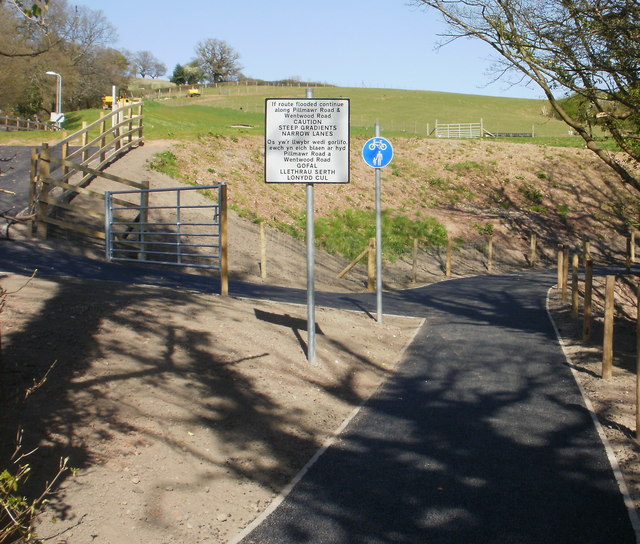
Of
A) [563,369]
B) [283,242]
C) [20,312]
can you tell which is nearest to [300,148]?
[20,312]

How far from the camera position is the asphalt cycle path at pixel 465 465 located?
17.0 ft

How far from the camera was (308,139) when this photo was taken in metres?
9.66

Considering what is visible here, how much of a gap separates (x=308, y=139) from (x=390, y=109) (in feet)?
283

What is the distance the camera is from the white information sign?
31.5 ft

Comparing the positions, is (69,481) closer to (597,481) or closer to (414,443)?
(414,443)

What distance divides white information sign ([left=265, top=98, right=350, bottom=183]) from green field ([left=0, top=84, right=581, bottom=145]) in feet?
151

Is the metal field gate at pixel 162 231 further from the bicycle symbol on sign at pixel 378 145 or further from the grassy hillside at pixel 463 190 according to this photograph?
the grassy hillside at pixel 463 190

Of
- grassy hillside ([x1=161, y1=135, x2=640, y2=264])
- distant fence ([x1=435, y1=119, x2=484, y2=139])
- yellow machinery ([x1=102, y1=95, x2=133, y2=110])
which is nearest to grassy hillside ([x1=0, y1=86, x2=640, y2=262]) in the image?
grassy hillside ([x1=161, y1=135, x2=640, y2=264])

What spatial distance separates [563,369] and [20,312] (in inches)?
273

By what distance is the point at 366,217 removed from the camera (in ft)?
108

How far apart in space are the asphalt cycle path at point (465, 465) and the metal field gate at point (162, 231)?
481cm

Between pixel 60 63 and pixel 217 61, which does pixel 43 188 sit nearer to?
pixel 60 63

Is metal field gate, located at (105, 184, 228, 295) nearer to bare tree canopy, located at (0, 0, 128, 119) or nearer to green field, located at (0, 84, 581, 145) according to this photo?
bare tree canopy, located at (0, 0, 128, 119)

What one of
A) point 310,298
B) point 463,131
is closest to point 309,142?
point 310,298
